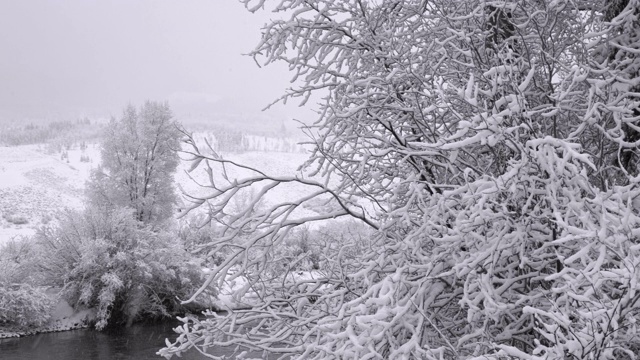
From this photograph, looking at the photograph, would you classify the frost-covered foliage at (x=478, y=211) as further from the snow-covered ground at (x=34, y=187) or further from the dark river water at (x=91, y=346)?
the snow-covered ground at (x=34, y=187)

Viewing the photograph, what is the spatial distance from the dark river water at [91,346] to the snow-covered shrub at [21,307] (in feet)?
2.06

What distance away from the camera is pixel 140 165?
2302 cm

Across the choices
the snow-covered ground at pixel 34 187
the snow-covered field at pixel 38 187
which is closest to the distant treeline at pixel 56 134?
the snow-covered field at pixel 38 187

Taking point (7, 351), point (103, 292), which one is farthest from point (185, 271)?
point (7, 351)

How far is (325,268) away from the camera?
4.50 m

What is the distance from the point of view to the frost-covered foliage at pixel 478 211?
2.30 meters

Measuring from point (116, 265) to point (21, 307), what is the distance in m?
3.18

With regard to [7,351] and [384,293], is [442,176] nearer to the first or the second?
[384,293]

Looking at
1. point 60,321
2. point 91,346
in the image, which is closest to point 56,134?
point 60,321

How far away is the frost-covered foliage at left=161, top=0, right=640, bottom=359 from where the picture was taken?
230cm

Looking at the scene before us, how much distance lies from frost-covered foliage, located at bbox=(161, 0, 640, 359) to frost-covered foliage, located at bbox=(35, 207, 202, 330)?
15.1 meters

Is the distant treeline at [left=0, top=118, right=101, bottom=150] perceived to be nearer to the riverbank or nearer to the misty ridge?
the riverbank

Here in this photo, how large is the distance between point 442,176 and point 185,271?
55.2 ft

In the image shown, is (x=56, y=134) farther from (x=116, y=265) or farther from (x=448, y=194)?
(x=448, y=194)
